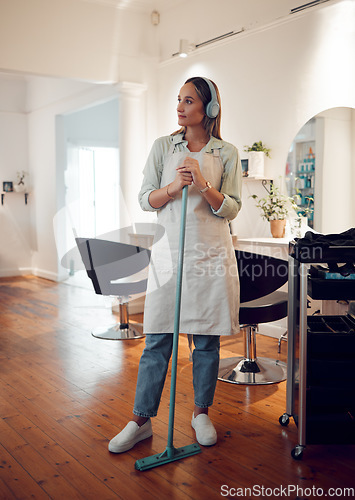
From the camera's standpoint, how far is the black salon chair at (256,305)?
2898 mm

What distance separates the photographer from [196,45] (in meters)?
4.78

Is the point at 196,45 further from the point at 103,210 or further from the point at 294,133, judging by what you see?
the point at 103,210

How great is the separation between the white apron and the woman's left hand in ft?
0.35

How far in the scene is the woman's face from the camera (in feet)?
6.82

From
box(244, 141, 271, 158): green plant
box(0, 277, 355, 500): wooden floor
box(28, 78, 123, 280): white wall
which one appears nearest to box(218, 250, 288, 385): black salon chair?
box(0, 277, 355, 500): wooden floor

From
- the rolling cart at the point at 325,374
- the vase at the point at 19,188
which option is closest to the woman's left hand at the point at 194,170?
the rolling cart at the point at 325,374

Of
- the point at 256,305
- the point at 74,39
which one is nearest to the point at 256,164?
the point at 256,305

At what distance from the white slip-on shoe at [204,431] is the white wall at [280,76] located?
6.56 feet

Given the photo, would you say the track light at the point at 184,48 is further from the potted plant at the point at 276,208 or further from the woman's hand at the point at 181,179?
the woman's hand at the point at 181,179

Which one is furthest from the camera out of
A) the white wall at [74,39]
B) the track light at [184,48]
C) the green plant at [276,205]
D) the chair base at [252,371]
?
the track light at [184,48]

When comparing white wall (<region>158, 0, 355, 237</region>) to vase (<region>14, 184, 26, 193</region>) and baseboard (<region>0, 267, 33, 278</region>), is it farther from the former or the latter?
baseboard (<region>0, 267, 33, 278</region>)

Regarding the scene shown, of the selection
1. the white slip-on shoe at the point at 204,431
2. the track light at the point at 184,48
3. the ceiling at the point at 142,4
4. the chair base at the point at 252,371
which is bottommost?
the chair base at the point at 252,371

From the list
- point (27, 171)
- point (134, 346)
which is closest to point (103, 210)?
point (27, 171)

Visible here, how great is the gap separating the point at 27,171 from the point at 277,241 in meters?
5.22
